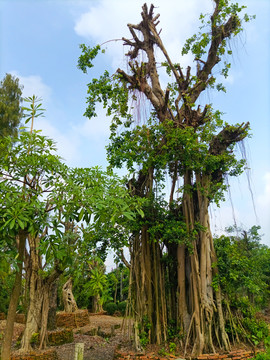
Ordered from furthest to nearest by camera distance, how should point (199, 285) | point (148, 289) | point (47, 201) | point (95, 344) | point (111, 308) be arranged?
point (111, 308)
point (95, 344)
point (148, 289)
point (199, 285)
point (47, 201)

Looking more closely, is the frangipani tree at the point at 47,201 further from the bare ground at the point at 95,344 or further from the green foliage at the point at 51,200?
the bare ground at the point at 95,344

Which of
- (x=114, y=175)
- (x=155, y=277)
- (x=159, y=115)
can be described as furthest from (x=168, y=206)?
(x=114, y=175)

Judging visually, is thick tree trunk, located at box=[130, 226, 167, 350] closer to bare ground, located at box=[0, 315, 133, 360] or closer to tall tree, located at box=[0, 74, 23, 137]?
bare ground, located at box=[0, 315, 133, 360]

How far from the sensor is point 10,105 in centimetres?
1076

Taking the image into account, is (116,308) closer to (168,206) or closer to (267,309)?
(267,309)

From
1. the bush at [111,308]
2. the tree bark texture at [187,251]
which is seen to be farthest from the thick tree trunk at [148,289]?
the bush at [111,308]

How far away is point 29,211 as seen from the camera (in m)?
3.17

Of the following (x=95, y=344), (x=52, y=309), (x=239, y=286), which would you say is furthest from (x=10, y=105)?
(x=239, y=286)

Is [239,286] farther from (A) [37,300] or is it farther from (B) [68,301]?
(B) [68,301]

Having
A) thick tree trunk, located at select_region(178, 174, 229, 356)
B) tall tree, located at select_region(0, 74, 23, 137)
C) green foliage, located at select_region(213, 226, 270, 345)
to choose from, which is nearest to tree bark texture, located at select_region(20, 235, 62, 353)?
thick tree trunk, located at select_region(178, 174, 229, 356)

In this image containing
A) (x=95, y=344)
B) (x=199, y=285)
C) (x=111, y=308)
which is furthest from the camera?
(x=111, y=308)

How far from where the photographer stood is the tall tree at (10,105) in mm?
10281

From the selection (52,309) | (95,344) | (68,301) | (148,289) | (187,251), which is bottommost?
(95,344)

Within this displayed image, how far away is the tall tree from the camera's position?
1028cm
